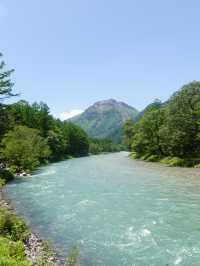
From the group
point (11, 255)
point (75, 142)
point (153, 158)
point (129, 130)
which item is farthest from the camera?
point (75, 142)

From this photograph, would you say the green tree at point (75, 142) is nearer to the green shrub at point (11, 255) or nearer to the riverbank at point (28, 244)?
the riverbank at point (28, 244)

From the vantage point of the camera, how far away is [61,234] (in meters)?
23.1

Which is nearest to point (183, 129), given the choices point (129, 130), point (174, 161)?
point (174, 161)

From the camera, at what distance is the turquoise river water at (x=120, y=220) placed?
18.9m

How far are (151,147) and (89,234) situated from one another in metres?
81.8

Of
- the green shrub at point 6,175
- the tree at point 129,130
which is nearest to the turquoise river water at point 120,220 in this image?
the green shrub at point 6,175

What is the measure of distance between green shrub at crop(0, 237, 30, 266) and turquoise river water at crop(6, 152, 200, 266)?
3.24 metres

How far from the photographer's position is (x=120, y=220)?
2630 centimetres

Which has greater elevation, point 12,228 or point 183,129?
point 183,129

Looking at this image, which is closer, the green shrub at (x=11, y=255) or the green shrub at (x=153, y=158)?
the green shrub at (x=11, y=255)

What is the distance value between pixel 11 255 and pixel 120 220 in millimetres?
12059

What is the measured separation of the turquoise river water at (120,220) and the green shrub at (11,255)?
3235 millimetres

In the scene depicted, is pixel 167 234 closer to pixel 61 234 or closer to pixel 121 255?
pixel 121 255

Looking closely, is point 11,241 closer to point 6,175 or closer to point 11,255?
point 11,255
